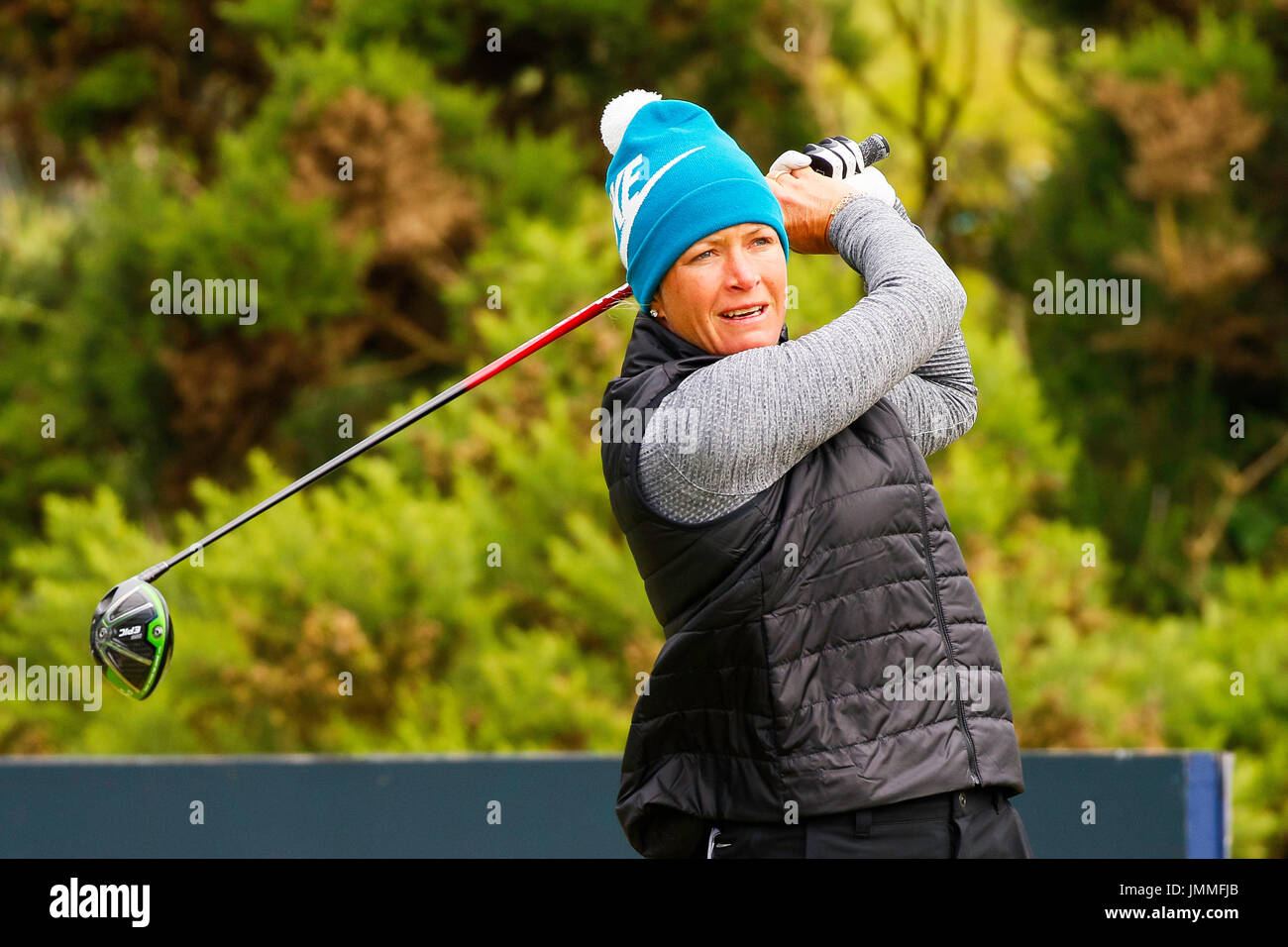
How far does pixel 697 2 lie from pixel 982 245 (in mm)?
2480

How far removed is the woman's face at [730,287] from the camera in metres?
1.98

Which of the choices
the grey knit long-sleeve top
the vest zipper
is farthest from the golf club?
the vest zipper

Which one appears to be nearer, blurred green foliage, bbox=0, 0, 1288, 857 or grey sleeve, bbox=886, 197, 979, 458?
grey sleeve, bbox=886, 197, 979, 458

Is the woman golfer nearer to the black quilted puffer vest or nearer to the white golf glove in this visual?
the black quilted puffer vest

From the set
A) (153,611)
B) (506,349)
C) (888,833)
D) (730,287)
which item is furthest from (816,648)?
(506,349)

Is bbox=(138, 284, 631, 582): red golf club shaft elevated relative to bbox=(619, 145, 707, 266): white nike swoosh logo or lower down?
lower down

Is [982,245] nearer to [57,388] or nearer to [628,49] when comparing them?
[628,49]

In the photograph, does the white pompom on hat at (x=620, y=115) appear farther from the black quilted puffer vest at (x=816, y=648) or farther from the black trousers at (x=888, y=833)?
the black trousers at (x=888, y=833)

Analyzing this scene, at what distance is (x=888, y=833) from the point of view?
181cm

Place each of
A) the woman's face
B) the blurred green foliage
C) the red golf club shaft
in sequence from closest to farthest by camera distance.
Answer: the woman's face < the red golf club shaft < the blurred green foliage

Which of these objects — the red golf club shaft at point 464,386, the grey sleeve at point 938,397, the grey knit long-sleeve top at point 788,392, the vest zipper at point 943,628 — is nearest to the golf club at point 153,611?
the red golf club shaft at point 464,386

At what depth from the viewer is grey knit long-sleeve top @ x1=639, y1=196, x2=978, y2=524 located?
177cm

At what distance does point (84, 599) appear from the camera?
6641 mm

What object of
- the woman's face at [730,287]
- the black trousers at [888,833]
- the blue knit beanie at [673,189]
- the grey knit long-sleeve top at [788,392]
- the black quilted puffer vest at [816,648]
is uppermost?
the blue knit beanie at [673,189]
